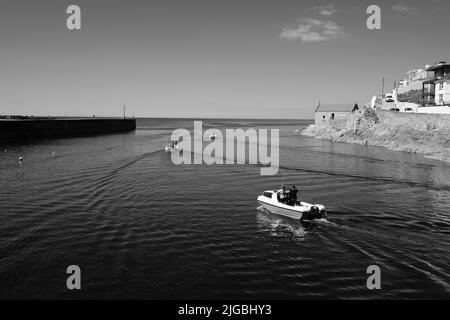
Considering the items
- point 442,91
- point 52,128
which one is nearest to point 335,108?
point 442,91

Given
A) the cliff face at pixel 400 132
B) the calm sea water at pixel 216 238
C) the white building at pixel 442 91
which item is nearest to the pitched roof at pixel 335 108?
the cliff face at pixel 400 132

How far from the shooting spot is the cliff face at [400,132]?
220 feet

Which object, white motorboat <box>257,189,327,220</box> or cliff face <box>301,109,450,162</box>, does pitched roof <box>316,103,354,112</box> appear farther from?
white motorboat <box>257,189,327,220</box>

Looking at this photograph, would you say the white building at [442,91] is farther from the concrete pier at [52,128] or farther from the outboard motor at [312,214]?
the concrete pier at [52,128]

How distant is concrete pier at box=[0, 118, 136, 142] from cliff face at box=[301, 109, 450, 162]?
296 ft

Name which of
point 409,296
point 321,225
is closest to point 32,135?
point 321,225

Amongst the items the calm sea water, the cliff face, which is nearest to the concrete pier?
the calm sea water

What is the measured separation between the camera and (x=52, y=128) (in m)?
111

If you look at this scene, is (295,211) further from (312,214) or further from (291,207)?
(312,214)

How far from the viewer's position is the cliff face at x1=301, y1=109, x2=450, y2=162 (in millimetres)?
67000

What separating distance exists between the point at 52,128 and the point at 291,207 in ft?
346

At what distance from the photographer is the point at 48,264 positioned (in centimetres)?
2031

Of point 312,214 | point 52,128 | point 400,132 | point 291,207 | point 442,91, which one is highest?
point 442,91
